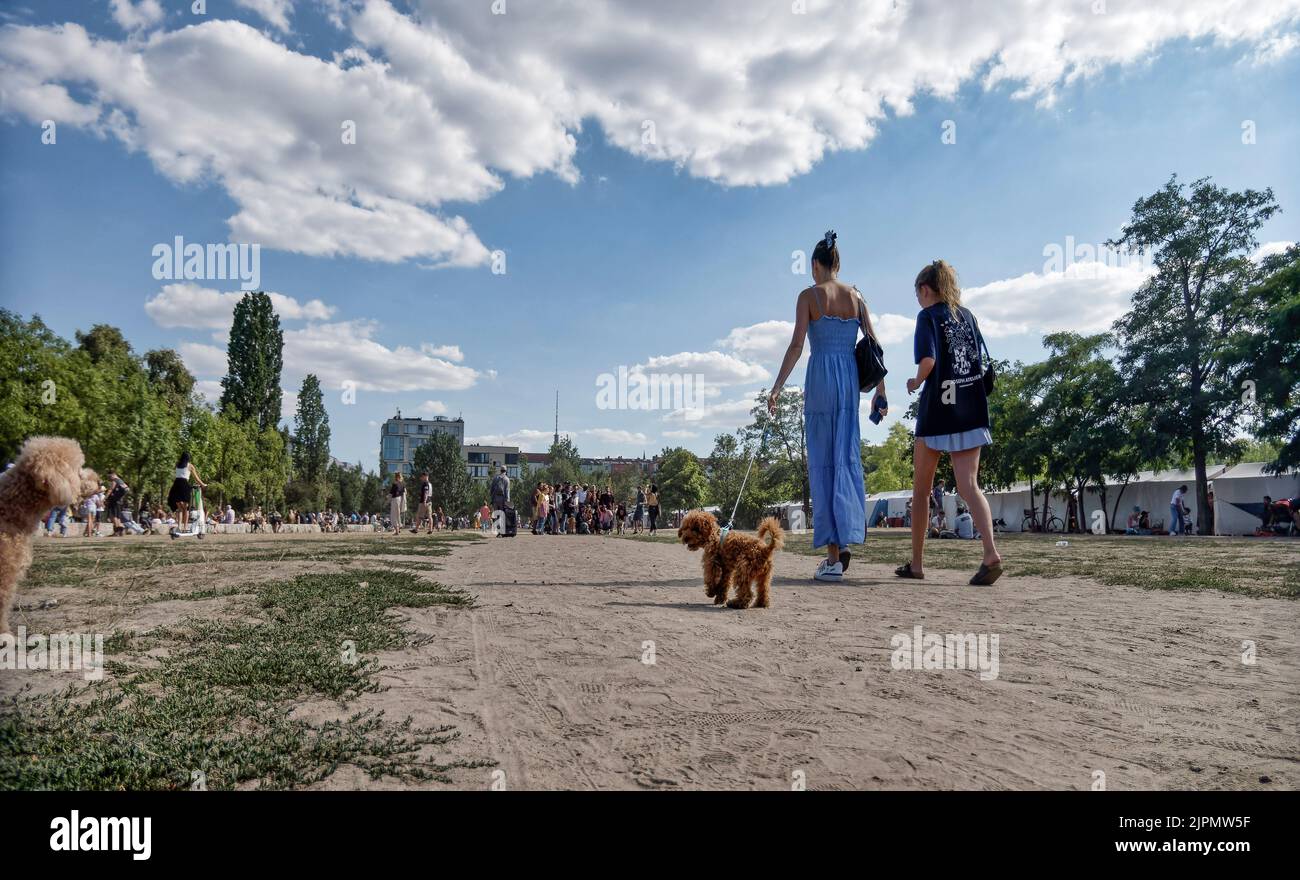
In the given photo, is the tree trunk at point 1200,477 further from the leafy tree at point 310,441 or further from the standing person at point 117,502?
the leafy tree at point 310,441

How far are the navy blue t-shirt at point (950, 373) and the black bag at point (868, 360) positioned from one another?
38 cm

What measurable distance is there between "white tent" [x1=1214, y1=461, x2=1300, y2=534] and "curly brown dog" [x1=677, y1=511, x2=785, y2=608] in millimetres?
40372

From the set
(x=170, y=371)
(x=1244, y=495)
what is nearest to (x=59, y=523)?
(x=170, y=371)

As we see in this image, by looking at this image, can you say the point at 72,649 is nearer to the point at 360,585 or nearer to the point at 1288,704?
the point at 360,585

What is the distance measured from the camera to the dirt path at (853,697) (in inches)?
83.9

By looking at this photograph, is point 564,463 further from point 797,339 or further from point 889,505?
point 797,339

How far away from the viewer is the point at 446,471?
9888cm

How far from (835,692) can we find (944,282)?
19.3 ft

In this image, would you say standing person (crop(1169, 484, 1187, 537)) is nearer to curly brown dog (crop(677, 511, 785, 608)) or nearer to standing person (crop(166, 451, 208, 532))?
curly brown dog (crop(677, 511, 785, 608))
